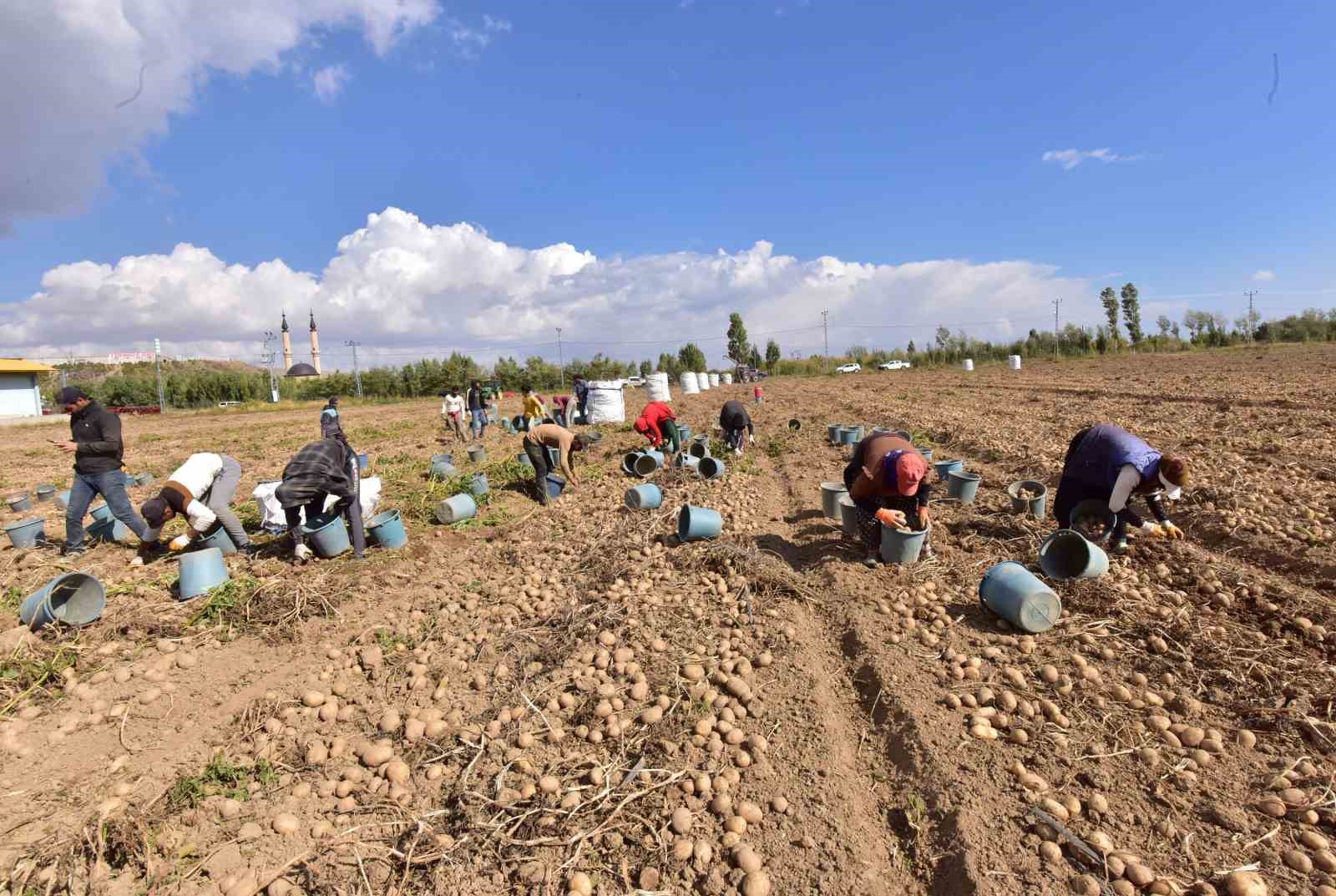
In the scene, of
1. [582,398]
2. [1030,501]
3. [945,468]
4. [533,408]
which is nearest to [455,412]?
[582,398]

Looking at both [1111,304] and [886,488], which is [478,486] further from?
[1111,304]

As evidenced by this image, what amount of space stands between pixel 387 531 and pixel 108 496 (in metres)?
2.42

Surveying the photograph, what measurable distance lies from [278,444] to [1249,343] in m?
47.0

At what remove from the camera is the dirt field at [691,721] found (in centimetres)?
234

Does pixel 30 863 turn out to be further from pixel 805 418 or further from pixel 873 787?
pixel 805 418

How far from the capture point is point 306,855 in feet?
7.84

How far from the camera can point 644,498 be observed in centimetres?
645

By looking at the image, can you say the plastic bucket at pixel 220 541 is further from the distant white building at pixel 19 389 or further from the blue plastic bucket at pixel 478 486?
the distant white building at pixel 19 389

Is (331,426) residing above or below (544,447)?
above

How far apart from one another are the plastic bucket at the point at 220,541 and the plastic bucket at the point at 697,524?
161 inches

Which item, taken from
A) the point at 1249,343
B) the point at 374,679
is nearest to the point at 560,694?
the point at 374,679

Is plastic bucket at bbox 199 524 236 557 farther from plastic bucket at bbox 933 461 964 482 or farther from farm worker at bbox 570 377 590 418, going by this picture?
farm worker at bbox 570 377 590 418

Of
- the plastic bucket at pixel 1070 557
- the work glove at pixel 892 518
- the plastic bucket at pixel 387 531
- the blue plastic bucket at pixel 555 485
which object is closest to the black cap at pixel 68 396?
the plastic bucket at pixel 387 531

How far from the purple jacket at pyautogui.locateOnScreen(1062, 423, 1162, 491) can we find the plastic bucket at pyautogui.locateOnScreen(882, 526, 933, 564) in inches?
50.3
